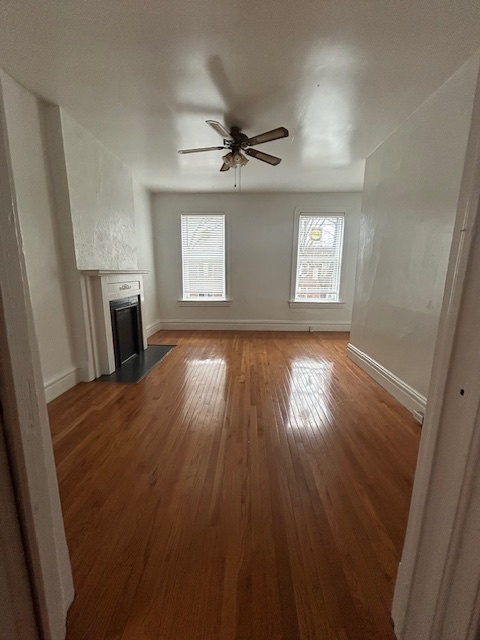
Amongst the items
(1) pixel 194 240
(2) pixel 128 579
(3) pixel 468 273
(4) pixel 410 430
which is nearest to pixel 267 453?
(2) pixel 128 579

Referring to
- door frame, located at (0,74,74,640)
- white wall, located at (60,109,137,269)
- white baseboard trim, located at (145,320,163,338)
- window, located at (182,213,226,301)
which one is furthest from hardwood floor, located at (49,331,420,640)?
window, located at (182,213,226,301)

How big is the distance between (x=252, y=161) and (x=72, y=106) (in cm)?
199

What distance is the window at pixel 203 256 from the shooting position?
15.8 feet

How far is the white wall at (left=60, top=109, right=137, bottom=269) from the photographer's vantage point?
248 centimetres

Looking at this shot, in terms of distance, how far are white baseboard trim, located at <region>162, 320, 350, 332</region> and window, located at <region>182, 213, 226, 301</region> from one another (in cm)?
52

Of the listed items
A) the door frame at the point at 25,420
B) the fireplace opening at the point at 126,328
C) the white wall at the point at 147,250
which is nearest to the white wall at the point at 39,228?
the fireplace opening at the point at 126,328

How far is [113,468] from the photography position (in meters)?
1.51

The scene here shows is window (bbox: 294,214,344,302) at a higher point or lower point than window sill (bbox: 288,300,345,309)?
higher

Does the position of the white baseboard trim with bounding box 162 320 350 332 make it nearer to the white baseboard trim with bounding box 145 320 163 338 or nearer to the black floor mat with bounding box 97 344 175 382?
the white baseboard trim with bounding box 145 320 163 338

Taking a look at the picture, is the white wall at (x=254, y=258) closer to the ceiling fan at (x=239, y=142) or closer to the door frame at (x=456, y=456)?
the ceiling fan at (x=239, y=142)

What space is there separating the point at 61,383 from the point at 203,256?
3.28 metres

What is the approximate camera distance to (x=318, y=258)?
4910 millimetres

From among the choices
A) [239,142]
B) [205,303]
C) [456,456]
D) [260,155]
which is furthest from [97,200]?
[456,456]

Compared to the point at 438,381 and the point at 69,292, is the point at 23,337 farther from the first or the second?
the point at 69,292
